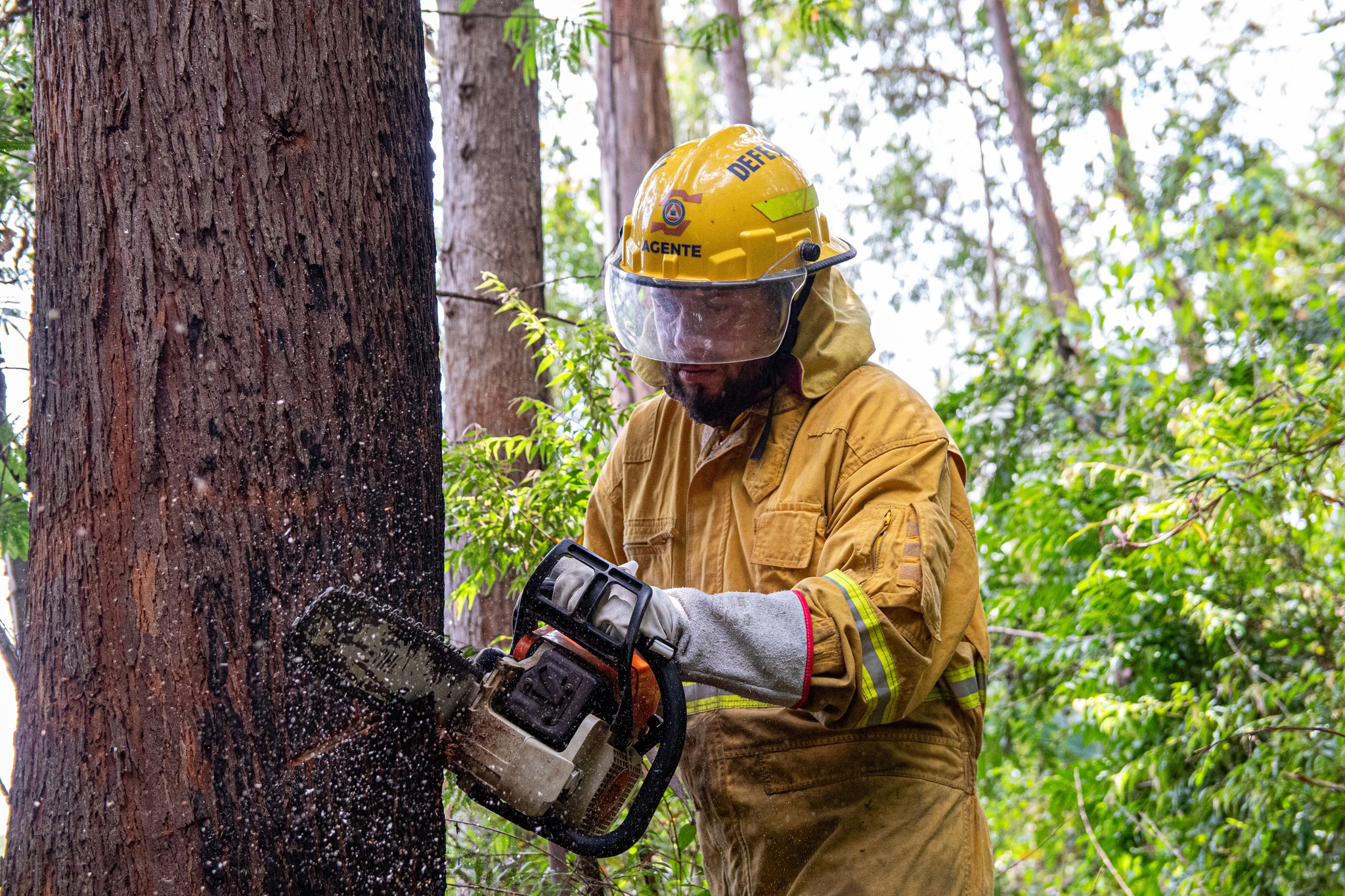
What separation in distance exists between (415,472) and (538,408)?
1778 mm

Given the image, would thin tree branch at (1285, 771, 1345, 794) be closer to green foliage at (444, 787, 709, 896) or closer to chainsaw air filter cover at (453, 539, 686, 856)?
green foliage at (444, 787, 709, 896)

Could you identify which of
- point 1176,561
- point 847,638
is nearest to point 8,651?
point 847,638

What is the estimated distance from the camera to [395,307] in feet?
5.77

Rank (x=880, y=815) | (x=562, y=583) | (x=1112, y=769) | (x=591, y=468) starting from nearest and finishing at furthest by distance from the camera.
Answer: (x=562, y=583)
(x=880, y=815)
(x=591, y=468)
(x=1112, y=769)

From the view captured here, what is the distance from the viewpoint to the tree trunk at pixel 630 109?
259 inches

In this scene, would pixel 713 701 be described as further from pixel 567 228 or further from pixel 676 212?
pixel 567 228

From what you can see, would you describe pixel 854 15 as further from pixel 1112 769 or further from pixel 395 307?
pixel 395 307

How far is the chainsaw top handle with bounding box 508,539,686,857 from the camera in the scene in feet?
5.52

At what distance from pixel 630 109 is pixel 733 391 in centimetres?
489

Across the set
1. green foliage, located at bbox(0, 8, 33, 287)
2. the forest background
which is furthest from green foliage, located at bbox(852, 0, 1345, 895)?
green foliage, located at bbox(0, 8, 33, 287)

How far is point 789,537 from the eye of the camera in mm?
2105

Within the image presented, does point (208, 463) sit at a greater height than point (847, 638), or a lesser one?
greater

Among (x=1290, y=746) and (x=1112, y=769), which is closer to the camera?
(x=1290, y=746)

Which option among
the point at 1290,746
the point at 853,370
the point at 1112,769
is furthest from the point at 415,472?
the point at 1112,769
